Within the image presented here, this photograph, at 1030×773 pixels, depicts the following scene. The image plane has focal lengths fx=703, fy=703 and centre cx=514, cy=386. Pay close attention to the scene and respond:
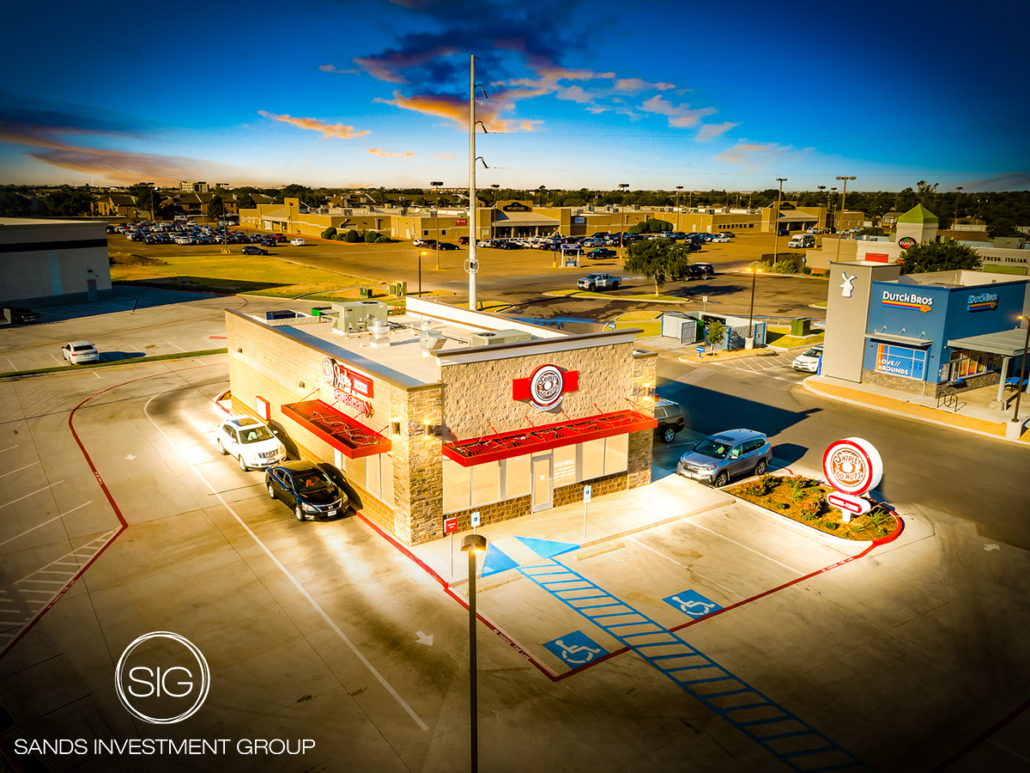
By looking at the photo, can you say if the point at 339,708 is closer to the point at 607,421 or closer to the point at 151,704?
the point at 151,704

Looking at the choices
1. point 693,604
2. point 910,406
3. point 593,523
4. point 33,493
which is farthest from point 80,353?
point 910,406

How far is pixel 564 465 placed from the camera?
24422 mm

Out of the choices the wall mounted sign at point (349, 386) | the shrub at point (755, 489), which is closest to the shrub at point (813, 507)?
the shrub at point (755, 489)

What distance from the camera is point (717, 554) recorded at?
21547 mm

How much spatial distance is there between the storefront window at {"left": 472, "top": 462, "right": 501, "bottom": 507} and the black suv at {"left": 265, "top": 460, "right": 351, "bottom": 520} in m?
4.74

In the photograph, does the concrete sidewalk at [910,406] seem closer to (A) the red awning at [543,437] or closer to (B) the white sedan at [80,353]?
(A) the red awning at [543,437]

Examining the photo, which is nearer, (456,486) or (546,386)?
(456,486)

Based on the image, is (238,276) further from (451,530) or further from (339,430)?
(451,530)

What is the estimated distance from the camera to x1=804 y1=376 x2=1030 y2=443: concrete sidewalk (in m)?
33.4

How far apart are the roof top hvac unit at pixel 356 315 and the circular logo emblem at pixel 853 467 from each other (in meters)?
18.6

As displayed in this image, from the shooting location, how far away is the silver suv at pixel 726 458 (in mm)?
26627

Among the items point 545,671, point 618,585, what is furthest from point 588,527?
point 545,671

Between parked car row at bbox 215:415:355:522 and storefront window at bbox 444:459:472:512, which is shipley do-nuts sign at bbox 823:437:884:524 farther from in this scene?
parked car row at bbox 215:415:355:522

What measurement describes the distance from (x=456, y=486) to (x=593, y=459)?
18.1ft
